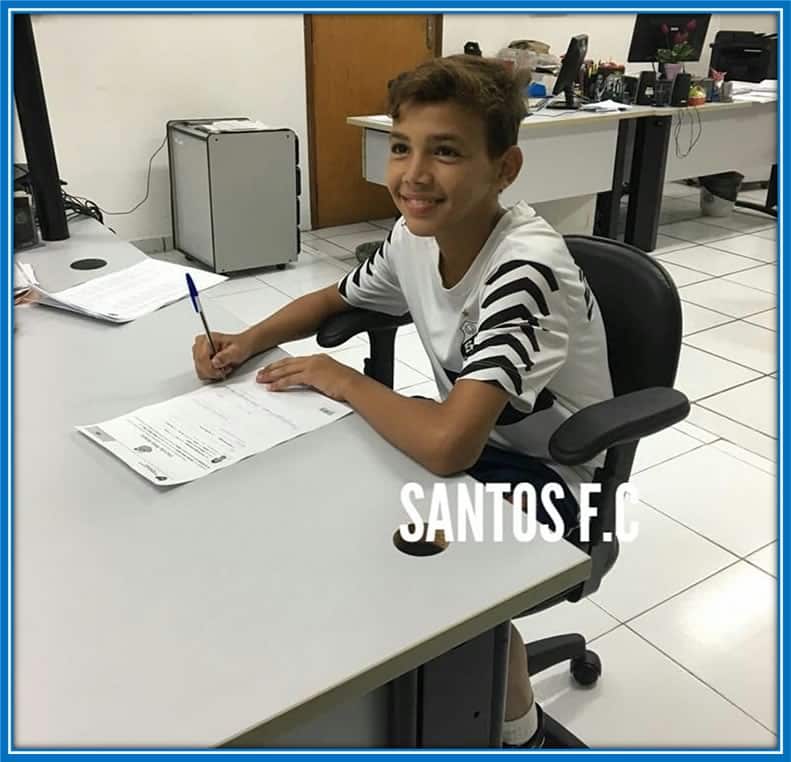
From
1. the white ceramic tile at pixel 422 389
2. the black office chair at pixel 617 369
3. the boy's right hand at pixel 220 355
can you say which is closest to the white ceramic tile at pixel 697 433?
the white ceramic tile at pixel 422 389

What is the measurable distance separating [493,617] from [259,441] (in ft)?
1.40

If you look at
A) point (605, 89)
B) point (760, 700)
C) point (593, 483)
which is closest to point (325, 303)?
point (593, 483)

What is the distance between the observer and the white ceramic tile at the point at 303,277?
3.86 metres

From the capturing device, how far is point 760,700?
64.3 inches

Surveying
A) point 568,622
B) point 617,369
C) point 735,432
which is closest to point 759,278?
point 735,432

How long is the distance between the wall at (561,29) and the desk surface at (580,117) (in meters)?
0.72

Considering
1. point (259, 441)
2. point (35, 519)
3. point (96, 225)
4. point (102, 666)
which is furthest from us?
point (96, 225)

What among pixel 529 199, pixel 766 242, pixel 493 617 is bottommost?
pixel 766 242

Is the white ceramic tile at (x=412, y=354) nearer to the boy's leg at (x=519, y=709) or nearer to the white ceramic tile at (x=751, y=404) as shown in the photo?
the white ceramic tile at (x=751, y=404)

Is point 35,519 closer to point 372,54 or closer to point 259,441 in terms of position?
point 259,441

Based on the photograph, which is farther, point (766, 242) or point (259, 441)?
point (766, 242)

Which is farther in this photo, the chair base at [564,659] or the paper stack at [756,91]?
the paper stack at [756,91]

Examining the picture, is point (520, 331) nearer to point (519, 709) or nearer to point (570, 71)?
point (519, 709)

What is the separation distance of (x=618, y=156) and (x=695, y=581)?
2.94 m
